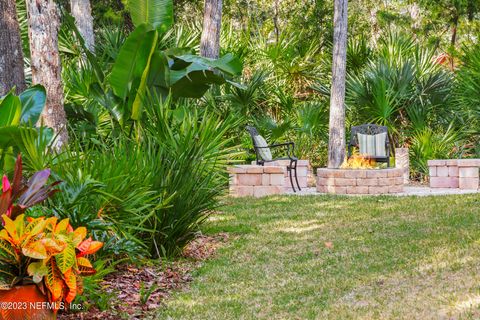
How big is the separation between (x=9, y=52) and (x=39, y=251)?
5.08m

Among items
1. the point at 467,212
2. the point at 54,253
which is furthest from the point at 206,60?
the point at 54,253

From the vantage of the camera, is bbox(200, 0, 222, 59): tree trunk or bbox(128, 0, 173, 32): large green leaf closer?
bbox(128, 0, 173, 32): large green leaf

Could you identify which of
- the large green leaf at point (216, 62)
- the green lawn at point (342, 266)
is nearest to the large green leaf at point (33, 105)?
the green lawn at point (342, 266)

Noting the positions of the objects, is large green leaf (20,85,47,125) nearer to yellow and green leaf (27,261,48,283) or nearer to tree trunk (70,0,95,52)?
yellow and green leaf (27,261,48,283)

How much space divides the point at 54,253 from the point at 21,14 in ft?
37.4

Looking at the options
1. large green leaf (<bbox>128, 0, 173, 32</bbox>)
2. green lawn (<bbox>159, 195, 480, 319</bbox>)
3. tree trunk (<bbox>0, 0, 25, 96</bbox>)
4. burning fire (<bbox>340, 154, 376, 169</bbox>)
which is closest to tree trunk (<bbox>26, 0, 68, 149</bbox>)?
tree trunk (<bbox>0, 0, 25, 96</bbox>)

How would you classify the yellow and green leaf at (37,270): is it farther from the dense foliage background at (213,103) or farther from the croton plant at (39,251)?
the dense foliage background at (213,103)

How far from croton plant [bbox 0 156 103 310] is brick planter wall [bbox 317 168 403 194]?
343 inches

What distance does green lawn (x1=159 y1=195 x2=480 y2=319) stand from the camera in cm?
532

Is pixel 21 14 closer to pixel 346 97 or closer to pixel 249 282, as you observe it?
pixel 346 97

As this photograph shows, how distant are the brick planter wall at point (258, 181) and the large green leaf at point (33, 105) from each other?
20.6 ft

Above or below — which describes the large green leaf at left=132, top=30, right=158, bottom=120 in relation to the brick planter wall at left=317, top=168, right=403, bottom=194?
above

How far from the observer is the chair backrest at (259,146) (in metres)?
13.1

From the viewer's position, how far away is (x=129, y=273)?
6562mm
